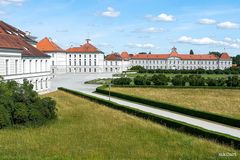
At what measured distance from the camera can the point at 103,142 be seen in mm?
18250

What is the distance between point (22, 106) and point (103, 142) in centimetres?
664

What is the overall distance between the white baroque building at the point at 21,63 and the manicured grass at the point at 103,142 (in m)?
13.3

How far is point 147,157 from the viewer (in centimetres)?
1508

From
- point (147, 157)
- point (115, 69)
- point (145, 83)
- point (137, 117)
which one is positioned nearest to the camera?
point (147, 157)

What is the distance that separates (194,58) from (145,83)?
10357 centimetres

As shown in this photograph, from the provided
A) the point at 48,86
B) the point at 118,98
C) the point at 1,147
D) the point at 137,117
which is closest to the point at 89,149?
the point at 1,147

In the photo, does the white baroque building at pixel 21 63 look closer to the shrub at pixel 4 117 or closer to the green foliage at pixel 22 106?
the green foliage at pixel 22 106

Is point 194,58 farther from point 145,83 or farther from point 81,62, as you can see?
point 145,83

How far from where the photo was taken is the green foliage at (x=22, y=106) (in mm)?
22091

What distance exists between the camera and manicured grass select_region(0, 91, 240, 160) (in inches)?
604

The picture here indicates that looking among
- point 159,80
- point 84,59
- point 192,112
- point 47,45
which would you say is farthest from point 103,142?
point 84,59

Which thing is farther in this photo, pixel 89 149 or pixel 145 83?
pixel 145 83

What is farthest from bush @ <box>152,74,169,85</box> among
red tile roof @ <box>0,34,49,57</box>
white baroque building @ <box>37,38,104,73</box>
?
white baroque building @ <box>37,38,104,73</box>

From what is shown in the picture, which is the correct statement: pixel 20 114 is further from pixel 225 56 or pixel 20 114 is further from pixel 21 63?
pixel 225 56
